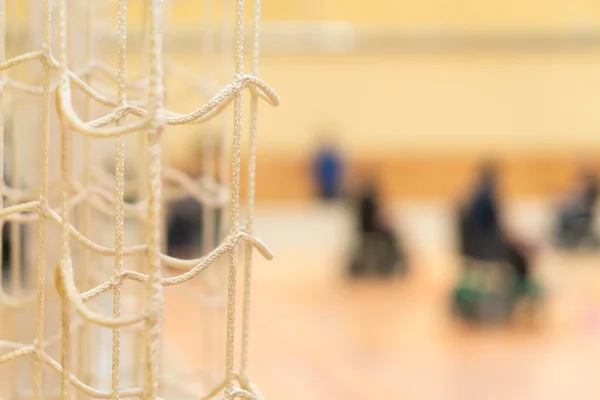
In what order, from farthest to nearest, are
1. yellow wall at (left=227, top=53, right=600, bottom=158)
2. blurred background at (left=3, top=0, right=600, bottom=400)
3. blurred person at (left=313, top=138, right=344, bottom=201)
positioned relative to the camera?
yellow wall at (left=227, top=53, right=600, bottom=158)
blurred person at (left=313, top=138, right=344, bottom=201)
blurred background at (left=3, top=0, right=600, bottom=400)

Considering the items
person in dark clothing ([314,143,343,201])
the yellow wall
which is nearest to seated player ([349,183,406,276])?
person in dark clothing ([314,143,343,201])

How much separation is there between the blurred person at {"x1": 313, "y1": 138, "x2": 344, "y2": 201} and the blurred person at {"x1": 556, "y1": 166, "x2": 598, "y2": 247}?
1416 mm

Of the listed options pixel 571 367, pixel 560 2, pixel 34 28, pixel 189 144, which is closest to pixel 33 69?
pixel 34 28

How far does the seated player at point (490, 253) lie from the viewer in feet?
7.88

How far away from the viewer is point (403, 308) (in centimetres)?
262

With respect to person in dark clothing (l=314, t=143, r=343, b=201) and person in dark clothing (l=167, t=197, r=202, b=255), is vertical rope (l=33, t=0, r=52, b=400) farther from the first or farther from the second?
person in dark clothing (l=314, t=143, r=343, b=201)

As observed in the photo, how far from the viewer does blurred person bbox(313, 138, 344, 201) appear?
4.71 m

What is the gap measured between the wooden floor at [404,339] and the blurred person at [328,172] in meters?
1.12

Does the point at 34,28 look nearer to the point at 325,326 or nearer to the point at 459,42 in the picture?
the point at 325,326

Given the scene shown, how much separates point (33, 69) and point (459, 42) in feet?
14.2

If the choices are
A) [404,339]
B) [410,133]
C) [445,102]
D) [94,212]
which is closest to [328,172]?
[410,133]

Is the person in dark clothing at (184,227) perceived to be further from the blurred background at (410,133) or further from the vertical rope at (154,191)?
the vertical rope at (154,191)

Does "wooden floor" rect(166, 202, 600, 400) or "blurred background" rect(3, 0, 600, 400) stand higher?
"blurred background" rect(3, 0, 600, 400)

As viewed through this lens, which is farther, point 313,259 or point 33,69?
point 313,259
